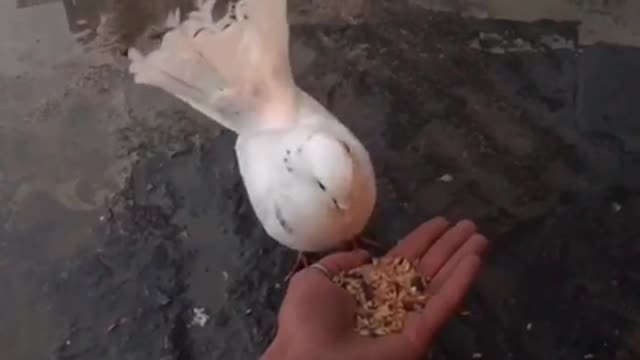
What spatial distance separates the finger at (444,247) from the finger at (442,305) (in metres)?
0.07

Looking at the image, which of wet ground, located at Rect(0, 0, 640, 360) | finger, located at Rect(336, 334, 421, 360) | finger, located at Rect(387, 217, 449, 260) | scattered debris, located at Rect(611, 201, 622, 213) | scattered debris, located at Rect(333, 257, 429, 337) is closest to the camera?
finger, located at Rect(336, 334, 421, 360)

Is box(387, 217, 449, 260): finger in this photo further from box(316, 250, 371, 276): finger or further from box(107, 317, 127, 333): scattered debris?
box(107, 317, 127, 333): scattered debris

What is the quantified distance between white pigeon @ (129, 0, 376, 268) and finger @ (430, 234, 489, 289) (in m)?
0.14

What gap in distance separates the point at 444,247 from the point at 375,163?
40 centimetres

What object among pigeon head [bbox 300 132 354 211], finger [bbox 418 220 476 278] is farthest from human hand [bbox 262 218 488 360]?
pigeon head [bbox 300 132 354 211]

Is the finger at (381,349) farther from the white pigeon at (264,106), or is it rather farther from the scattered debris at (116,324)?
the scattered debris at (116,324)

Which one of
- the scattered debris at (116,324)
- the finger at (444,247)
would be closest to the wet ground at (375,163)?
the scattered debris at (116,324)

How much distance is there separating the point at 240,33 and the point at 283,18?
75 millimetres

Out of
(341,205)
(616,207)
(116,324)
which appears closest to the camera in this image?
(341,205)

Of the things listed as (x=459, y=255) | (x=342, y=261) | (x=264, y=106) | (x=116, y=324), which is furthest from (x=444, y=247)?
(x=116, y=324)

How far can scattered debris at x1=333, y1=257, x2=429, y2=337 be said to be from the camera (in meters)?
1.47

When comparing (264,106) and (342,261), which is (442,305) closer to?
(342,261)

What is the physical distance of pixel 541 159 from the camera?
74.6 inches

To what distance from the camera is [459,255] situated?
1.50 m
